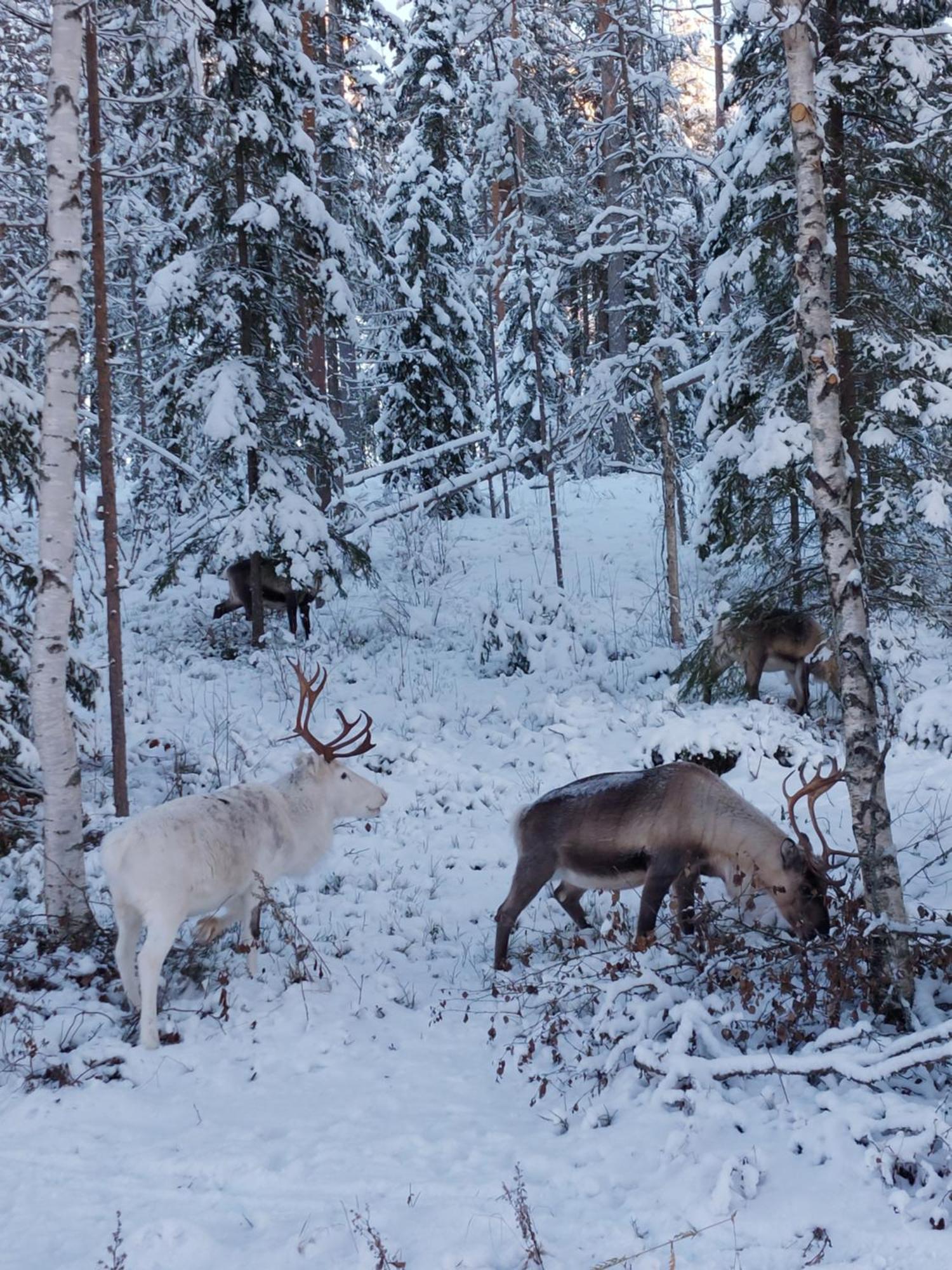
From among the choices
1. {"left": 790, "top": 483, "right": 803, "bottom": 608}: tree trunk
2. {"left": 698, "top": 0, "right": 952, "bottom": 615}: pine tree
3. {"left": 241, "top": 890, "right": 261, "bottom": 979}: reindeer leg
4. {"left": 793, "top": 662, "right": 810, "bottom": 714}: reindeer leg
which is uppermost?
{"left": 698, "top": 0, "right": 952, "bottom": 615}: pine tree

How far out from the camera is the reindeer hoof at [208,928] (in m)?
6.46

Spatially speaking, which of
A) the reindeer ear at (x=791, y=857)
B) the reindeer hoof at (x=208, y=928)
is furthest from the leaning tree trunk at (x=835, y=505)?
the reindeer hoof at (x=208, y=928)

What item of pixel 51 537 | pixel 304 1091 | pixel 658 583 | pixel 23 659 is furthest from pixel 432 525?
pixel 304 1091

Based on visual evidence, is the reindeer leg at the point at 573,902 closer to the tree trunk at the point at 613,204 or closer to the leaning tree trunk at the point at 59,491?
the leaning tree trunk at the point at 59,491

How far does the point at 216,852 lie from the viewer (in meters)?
5.95

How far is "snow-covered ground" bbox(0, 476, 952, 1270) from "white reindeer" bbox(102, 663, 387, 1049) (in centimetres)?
35

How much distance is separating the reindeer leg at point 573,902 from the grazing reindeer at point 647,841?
1.47 feet

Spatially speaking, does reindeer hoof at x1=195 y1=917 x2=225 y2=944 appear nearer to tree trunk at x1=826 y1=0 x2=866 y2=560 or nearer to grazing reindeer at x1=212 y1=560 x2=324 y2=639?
tree trunk at x1=826 y1=0 x2=866 y2=560

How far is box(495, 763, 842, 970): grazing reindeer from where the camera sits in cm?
635

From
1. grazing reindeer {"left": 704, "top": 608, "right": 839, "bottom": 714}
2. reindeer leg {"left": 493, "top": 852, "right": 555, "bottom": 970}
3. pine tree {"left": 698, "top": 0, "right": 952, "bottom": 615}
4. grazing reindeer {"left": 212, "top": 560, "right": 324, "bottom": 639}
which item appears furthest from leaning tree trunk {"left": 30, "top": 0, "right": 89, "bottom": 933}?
grazing reindeer {"left": 212, "top": 560, "right": 324, "bottom": 639}

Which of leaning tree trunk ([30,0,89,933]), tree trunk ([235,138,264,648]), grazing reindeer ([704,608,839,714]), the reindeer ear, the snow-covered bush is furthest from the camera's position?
tree trunk ([235,138,264,648])

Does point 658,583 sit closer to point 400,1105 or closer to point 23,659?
point 23,659

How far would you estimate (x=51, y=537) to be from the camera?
684 cm

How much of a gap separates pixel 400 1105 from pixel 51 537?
453 cm
